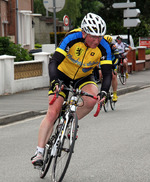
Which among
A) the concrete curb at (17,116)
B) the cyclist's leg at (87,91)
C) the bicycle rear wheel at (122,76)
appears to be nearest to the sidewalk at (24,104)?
the concrete curb at (17,116)

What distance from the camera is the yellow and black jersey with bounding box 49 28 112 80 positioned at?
6445 millimetres

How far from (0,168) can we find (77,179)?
46.5 inches

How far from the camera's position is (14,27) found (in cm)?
4197

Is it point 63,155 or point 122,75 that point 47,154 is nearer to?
point 63,155

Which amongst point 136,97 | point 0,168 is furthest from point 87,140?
point 136,97

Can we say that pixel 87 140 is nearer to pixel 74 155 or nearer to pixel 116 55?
pixel 74 155

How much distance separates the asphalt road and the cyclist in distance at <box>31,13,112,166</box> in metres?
0.68

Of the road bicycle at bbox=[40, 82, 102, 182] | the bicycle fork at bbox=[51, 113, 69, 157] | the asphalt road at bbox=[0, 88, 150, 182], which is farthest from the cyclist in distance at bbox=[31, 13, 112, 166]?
the asphalt road at bbox=[0, 88, 150, 182]

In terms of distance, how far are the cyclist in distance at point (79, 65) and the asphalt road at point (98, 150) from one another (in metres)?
0.68

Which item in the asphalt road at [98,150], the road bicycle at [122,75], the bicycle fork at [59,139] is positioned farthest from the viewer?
the road bicycle at [122,75]

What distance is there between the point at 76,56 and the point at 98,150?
2.23 metres

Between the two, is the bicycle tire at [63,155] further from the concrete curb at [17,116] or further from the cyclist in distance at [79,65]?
the concrete curb at [17,116]

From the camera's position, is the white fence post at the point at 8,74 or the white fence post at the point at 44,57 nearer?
the white fence post at the point at 8,74

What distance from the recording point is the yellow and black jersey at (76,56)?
645cm
